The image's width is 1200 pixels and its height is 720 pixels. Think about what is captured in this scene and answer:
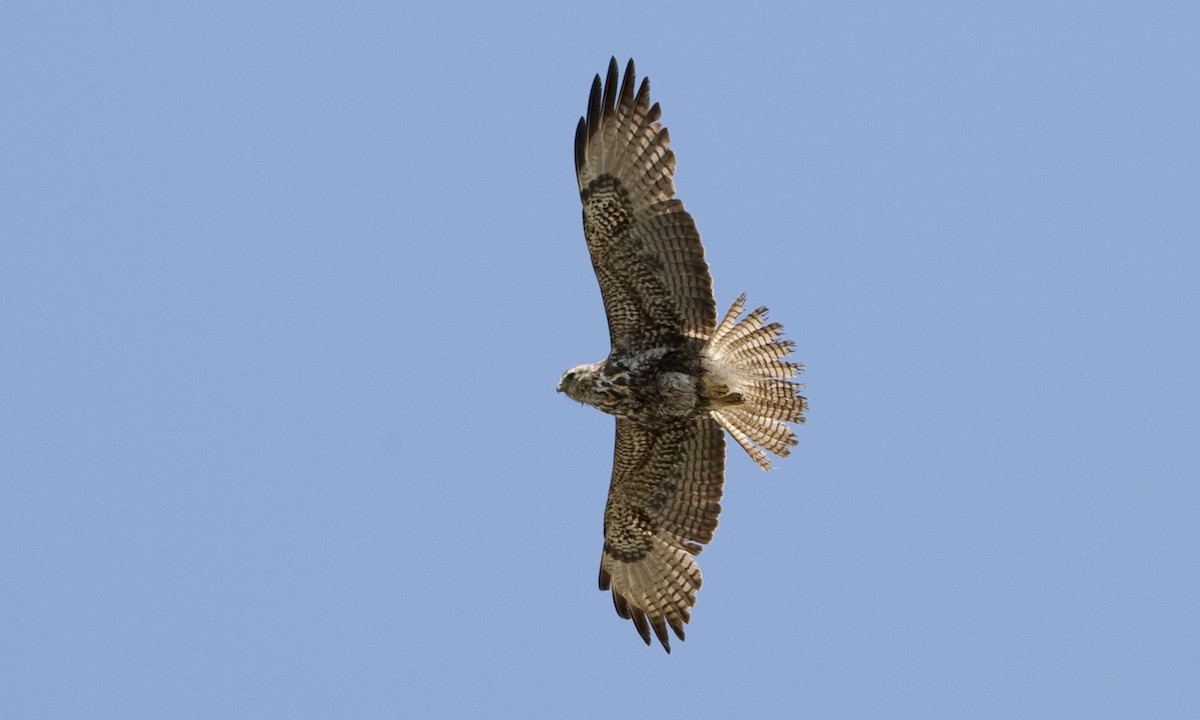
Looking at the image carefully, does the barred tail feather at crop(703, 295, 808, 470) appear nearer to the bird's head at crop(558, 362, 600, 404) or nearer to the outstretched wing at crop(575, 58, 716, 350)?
the outstretched wing at crop(575, 58, 716, 350)

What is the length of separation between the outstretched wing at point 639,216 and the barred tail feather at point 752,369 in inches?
8.1

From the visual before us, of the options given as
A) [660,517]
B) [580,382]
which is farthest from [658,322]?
[660,517]

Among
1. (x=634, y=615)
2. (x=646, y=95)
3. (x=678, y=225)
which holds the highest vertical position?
(x=646, y=95)

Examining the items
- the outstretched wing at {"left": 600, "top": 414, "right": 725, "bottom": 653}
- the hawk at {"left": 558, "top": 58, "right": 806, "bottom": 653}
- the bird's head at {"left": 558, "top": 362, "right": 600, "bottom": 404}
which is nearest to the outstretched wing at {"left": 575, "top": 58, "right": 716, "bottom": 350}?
the hawk at {"left": 558, "top": 58, "right": 806, "bottom": 653}

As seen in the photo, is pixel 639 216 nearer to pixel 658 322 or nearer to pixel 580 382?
pixel 658 322

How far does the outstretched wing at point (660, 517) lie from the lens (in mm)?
14469

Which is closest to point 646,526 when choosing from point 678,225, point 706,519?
point 706,519

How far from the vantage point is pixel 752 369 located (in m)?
13.7

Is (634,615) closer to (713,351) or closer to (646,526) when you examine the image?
(646,526)

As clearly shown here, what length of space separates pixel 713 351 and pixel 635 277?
0.83 metres

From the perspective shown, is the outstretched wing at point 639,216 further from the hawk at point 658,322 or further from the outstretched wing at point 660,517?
the outstretched wing at point 660,517

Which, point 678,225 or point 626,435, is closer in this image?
point 678,225

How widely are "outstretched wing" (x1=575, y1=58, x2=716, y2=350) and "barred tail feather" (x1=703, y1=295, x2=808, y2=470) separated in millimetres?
206

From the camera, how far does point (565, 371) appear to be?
47.3ft
